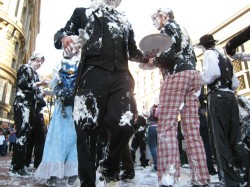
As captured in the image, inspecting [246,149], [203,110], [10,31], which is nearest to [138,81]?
[10,31]

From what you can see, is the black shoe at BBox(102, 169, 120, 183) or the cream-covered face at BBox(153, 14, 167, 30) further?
the cream-covered face at BBox(153, 14, 167, 30)

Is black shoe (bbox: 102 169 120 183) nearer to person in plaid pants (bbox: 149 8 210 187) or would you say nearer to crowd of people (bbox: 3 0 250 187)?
crowd of people (bbox: 3 0 250 187)

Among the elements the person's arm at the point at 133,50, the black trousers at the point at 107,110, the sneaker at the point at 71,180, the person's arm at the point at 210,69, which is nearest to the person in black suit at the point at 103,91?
the black trousers at the point at 107,110

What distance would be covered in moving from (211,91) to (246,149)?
2.56 ft

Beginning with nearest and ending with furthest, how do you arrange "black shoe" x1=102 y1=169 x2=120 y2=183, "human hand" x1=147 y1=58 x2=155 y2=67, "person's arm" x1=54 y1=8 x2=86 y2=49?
1. "black shoe" x1=102 y1=169 x2=120 y2=183
2. "person's arm" x1=54 y1=8 x2=86 y2=49
3. "human hand" x1=147 y1=58 x2=155 y2=67

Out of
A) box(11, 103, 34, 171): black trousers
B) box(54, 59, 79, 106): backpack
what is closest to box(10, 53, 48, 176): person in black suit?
box(11, 103, 34, 171): black trousers

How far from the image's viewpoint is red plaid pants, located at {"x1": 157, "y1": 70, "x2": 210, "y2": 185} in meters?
2.37

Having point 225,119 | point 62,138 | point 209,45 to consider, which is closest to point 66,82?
point 62,138

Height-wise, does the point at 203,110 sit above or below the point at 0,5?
below

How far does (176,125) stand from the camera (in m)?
2.53

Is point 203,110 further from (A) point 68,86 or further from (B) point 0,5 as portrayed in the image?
(B) point 0,5

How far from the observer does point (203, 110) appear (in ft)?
15.9

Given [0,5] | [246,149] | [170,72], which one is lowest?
[246,149]

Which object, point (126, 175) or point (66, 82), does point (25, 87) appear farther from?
point (126, 175)
